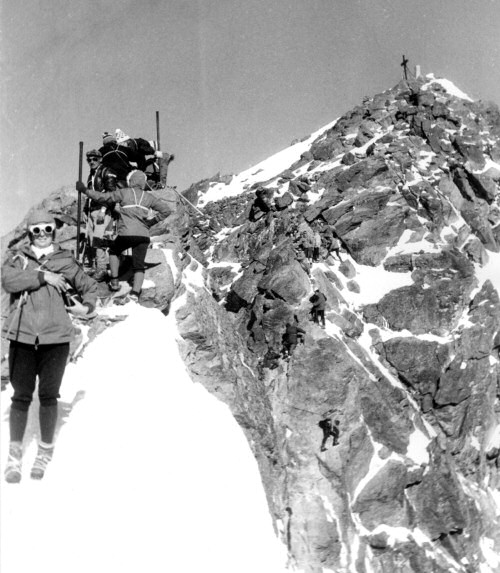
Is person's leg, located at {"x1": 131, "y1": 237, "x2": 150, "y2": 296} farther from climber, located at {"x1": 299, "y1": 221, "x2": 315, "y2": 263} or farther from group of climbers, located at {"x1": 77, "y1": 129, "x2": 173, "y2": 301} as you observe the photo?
climber, located at {"x1": 299, "y1": 221, "x2": 315, "y2": 263}

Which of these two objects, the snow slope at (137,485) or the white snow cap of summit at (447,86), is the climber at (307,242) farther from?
the white snow cap of summit at (447,86)

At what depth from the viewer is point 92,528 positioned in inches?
224

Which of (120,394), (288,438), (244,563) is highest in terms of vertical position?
(288,438)

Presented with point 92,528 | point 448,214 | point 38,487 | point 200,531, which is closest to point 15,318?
point 38,487

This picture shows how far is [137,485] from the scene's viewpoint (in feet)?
21.0

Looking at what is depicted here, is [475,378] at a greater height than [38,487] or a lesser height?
greater

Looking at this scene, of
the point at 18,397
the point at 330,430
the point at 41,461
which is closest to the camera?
the point at 18,397

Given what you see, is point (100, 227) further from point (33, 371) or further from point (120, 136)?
point (33, 371)

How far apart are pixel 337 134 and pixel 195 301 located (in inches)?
1650

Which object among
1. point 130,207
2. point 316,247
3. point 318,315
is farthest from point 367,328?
point 130,207

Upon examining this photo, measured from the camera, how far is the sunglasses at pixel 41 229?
18.3ft

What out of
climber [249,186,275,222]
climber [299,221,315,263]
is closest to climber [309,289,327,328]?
climber [299,221,315,263]

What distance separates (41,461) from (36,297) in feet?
6.33

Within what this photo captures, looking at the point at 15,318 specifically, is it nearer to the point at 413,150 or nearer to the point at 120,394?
the point at 120,394
